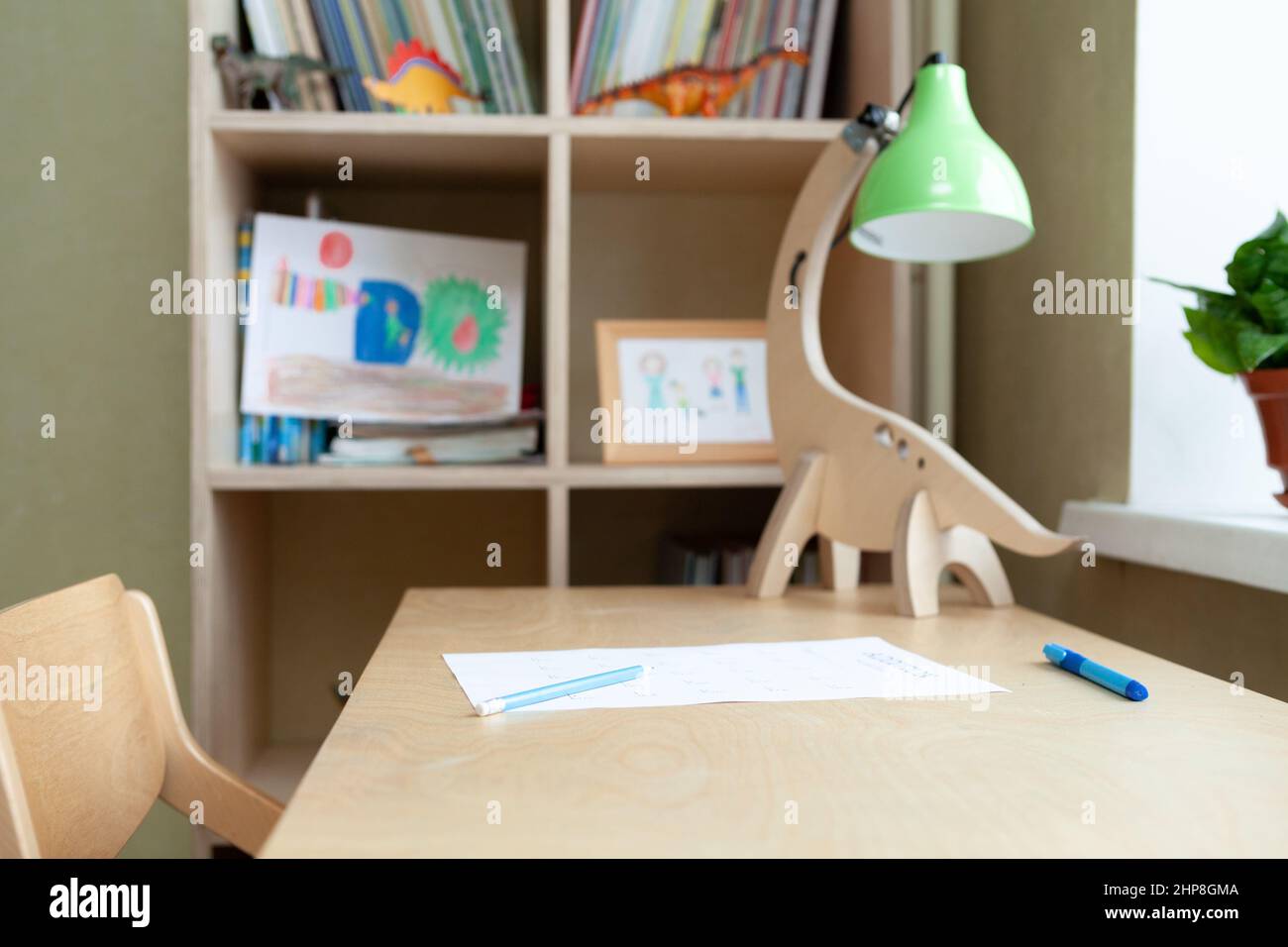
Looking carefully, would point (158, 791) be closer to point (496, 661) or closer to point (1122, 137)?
point (496, 661)

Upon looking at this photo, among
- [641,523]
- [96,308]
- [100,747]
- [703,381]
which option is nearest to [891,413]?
[703,381]

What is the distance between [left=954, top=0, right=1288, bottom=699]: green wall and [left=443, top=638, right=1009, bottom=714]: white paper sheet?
41cm

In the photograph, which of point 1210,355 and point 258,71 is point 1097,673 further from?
point 258,71

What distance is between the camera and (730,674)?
0.84 m

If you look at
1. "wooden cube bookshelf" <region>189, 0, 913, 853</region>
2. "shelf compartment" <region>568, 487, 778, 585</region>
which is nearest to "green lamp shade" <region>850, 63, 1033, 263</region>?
"wooden cube bookshelf" <region>189, 0, 913, 853</region>

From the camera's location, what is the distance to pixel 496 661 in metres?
0.89

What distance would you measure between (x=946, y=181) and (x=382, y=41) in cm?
94

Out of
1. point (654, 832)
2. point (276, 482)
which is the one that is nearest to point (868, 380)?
point (276, 482)

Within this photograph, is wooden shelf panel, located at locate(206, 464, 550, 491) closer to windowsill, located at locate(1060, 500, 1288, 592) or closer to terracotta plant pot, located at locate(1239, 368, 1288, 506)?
windowsill, located at locate(1060, 500, 1288, 592)

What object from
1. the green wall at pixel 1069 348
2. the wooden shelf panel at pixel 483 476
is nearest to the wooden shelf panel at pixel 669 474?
the wooden shelf panel at pixel 483 476

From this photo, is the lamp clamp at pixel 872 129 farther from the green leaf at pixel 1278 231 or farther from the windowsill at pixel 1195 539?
the windowsill at pixel 1195 539

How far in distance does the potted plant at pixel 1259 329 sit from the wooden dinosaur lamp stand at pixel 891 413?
20 cm

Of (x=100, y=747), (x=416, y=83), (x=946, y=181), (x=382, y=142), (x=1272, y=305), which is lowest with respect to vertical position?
(x=100, y=747)

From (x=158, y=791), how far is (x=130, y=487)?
1.05 metres
